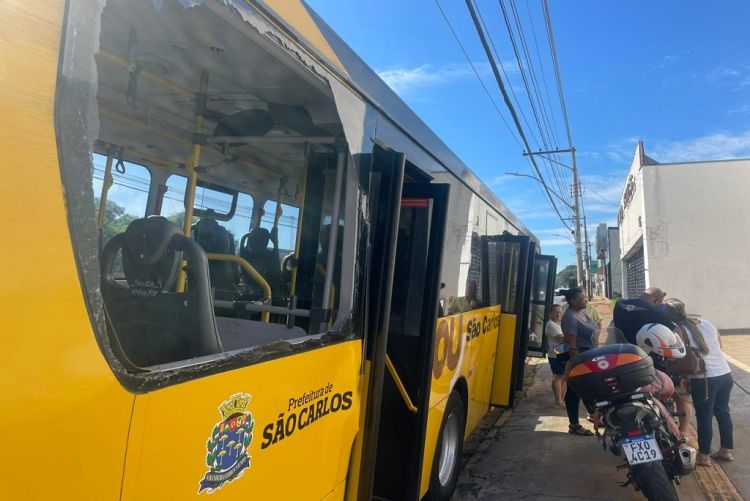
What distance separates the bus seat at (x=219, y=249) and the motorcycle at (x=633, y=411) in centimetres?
283

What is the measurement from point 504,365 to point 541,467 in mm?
1624

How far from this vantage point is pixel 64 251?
3.70 ft

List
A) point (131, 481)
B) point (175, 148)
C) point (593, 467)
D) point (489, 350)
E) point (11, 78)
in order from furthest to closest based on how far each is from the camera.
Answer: point (489, 350) → point (593, 467) → point (175, 148) → point (131, 481) → point (11, 78)

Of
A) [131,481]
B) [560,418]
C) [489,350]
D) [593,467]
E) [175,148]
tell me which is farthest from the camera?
[560,418]

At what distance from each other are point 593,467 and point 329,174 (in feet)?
12.3

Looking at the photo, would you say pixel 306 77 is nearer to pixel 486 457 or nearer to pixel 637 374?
pixel 637 374

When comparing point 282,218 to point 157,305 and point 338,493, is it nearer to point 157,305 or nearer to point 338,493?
point 157,305

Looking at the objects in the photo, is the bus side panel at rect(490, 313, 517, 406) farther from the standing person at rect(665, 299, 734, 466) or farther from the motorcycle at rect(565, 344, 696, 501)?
the motorcycle at rect(565, 344, 696, 501)

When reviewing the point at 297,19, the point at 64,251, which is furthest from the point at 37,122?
the point at 297,19

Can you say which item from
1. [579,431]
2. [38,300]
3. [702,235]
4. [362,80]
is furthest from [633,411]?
[702,235]

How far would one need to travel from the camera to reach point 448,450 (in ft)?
14.0

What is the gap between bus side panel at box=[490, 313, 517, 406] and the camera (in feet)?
20.6

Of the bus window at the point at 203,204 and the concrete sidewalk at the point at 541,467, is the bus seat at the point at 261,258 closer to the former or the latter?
the bus window at the point at 203,204

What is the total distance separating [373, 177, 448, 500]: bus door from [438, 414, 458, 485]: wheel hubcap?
0.94m
